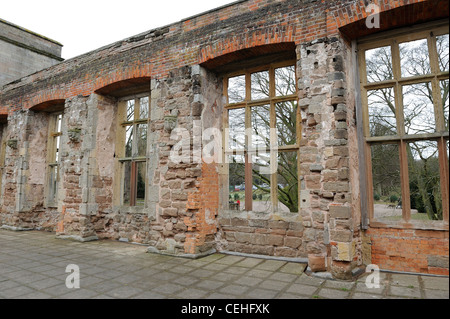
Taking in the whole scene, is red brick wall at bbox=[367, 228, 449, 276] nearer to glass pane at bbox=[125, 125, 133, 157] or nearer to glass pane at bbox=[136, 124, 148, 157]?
glass pane at bbox=[136, 124, 148, 157]

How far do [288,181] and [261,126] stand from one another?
120 cm

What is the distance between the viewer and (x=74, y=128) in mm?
7172

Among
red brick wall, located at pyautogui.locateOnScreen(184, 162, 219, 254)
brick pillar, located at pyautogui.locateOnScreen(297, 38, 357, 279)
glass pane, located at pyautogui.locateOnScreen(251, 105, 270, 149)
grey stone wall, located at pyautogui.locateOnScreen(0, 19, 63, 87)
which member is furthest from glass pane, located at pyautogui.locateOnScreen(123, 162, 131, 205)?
grey stone wall, located at pyautogui.locateOnScreen(0, 19, 63, 87)

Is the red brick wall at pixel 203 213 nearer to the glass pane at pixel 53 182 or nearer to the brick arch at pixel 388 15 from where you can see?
the brick arch at pixel 388 15

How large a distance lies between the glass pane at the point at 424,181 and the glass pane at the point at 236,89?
3.10 meters

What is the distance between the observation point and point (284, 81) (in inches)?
221

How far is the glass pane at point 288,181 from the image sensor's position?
5.33 meters

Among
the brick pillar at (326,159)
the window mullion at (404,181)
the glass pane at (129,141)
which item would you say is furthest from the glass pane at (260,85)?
the glass pane at (129,141)

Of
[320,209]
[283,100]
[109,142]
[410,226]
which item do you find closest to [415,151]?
[410,226]

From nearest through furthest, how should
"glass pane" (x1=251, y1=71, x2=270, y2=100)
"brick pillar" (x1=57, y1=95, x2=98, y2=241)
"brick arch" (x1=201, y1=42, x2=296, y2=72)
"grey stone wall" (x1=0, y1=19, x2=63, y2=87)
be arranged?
"brick arch" (x1=201, y1=42, x2=296, y2=72) → "glass pane" (x1=251, y1=71, x2=270, y2=100) → "brick pillar" (x1=57, y1=95, x2=98, y2=241) → "grey stone wall" (x1=0, y1=19, x2=63, y2=87)

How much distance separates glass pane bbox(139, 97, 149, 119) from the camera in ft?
23.0

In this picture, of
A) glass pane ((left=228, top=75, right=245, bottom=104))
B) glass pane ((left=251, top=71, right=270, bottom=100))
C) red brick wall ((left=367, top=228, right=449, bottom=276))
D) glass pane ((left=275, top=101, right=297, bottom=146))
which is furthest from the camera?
glass pane ((left=228, top=75, right=245, bottom=104))

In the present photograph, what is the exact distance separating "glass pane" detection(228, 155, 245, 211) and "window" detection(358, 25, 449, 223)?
7.36 feet

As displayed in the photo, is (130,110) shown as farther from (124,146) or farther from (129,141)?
(124,146)
